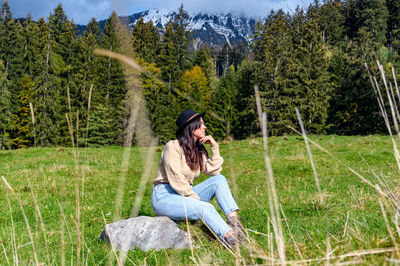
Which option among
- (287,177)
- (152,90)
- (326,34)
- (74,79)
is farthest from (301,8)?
(287,177)

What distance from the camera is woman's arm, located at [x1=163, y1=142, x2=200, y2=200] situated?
4488 millimetres

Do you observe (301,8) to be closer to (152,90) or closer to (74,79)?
(152,90)

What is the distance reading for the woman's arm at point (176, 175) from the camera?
449cm

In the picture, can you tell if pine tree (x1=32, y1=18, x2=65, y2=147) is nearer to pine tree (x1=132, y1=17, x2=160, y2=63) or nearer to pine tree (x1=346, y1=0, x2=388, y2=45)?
pine tree (x1=132, y1=17, x2=160, y2=63)

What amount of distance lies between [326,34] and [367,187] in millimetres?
67537

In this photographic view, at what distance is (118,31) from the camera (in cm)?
142

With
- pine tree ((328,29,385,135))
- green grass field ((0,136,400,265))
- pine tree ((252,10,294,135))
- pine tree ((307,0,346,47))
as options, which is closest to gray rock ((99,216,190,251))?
green grass field ((0,136,400,265))

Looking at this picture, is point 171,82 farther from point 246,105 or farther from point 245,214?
point 245,214

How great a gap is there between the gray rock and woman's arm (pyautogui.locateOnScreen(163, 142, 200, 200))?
47 cm

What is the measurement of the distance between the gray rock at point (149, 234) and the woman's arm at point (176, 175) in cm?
47

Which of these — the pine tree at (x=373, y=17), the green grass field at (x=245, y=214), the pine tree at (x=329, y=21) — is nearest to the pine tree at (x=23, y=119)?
the green grass field at (x=245, y=214)

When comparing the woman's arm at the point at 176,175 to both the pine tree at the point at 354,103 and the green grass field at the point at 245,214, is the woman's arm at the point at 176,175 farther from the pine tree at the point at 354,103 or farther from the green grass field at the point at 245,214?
the pine tree at the point at 354,103

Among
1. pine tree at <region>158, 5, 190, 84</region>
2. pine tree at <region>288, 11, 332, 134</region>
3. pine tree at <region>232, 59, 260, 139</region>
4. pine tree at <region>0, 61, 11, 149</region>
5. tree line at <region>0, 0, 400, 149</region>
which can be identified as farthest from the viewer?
pine tree at <region>158, 5, 190, 84</region>

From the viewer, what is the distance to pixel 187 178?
4.95 m
